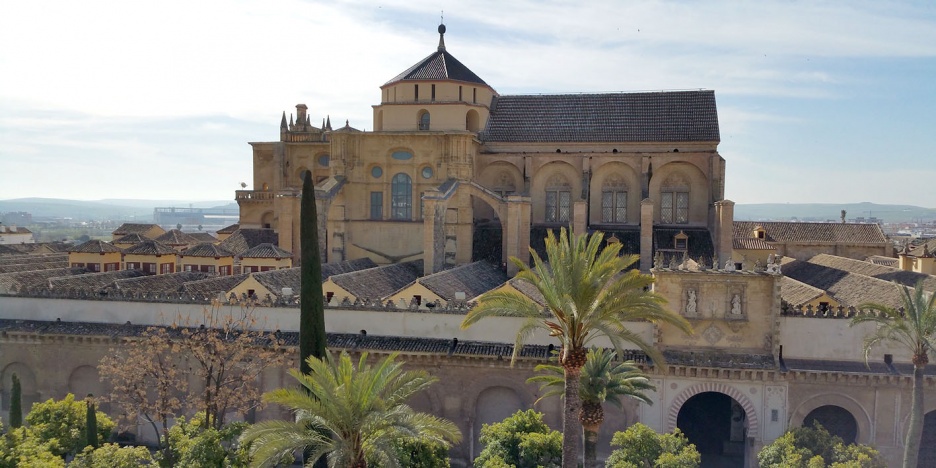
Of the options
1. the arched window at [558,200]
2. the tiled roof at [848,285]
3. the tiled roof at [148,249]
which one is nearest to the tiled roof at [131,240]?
the tiled roof at [148,249]

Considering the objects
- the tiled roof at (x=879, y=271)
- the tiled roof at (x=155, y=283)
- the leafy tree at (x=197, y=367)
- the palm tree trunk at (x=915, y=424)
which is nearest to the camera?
the palm tree trunk at (x=915, y=424)

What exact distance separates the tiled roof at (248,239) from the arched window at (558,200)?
625 inches

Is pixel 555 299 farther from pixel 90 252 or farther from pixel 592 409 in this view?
pixel 90 252

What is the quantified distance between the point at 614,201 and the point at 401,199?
36.8ft

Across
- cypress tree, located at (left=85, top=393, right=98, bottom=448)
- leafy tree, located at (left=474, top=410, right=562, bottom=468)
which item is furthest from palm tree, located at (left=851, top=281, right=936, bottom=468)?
cypress tree, located at (left=85, top=393, right=98, bottom=448)

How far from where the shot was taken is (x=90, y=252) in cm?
3947

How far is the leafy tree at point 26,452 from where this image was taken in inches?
762

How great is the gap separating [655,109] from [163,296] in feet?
86.3

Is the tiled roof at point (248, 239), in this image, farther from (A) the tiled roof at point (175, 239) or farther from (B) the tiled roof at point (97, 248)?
(B) the tiled roof at point (97, 248)

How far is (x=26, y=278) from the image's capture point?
33.0 m

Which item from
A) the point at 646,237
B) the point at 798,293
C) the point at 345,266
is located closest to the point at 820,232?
the point at 646,237

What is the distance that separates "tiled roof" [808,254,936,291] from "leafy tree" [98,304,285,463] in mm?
23560

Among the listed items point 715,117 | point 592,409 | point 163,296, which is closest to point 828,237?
point 715,117

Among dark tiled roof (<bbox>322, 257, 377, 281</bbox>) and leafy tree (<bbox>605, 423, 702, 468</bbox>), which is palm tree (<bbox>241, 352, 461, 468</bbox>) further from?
dark tiled roof (<bbox>322, 257, 377, 281</bbox>)
